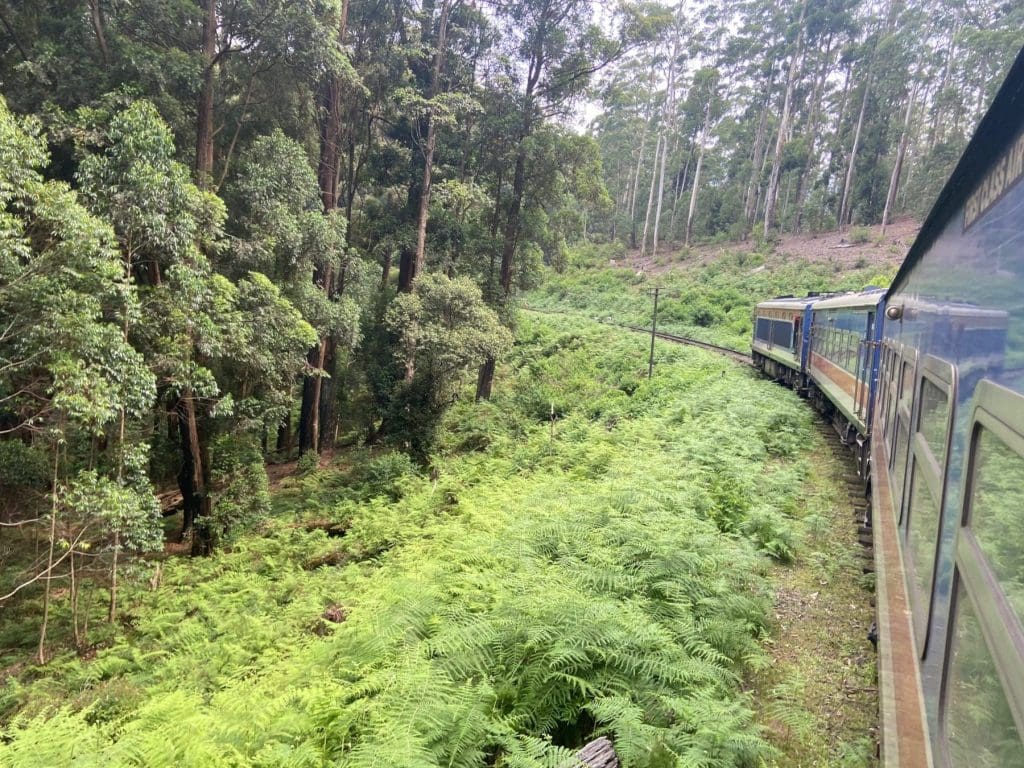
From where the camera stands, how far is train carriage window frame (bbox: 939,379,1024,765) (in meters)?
1.31

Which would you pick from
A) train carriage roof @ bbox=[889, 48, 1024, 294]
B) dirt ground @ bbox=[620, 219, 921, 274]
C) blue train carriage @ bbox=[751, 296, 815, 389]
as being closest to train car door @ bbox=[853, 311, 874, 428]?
blue train carriage @ bbox=[751, 296, 815, 389]

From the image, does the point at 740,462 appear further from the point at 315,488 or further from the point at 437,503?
the point at 315,488

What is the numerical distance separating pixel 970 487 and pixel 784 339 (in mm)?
17252

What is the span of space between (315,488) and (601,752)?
546 inches

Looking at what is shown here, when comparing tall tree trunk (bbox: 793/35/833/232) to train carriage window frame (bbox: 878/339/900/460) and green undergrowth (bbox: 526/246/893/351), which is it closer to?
green undergrowth (bbox: 526/246/893/351)

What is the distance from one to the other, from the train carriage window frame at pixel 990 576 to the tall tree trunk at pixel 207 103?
1281 centimetres

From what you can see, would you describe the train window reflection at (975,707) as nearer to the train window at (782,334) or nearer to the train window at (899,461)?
the train window at (899,461)

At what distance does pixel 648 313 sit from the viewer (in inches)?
1399

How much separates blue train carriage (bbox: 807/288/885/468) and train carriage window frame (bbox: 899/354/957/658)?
557 centimetres

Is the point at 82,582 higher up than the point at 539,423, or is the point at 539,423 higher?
the point at 539,423

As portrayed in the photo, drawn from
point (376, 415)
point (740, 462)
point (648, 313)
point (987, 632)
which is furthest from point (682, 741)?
point (648, 313)

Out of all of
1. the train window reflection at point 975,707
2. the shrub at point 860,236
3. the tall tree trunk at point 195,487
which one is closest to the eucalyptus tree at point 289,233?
the tall tree trunk at point 195,487

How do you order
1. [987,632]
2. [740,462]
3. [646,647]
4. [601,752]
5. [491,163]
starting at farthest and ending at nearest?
[491,163] < [740,462] < [646,647] < [601,752] < [987,632]

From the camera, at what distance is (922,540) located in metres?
2.85
